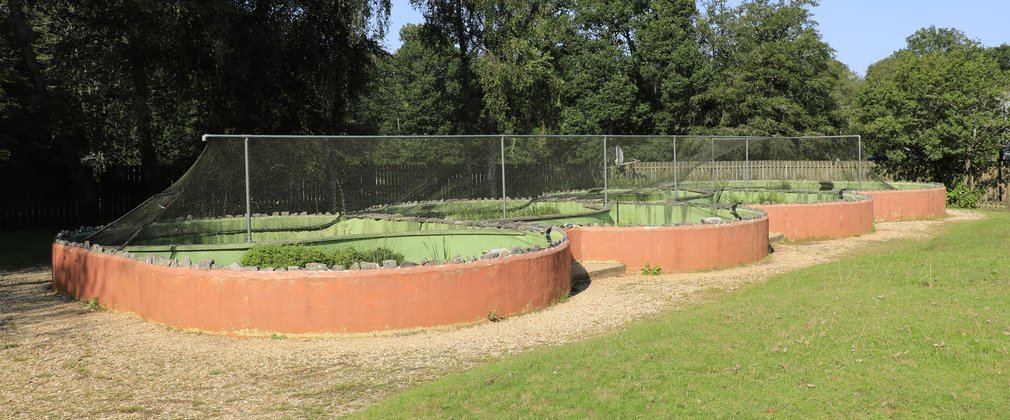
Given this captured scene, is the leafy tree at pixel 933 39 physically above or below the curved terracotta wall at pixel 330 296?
above

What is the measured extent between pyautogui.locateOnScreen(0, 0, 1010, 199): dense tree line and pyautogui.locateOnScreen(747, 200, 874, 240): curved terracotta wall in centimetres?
1100

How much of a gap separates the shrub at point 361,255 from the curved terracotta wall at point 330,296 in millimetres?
1576

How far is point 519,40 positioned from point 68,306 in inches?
809

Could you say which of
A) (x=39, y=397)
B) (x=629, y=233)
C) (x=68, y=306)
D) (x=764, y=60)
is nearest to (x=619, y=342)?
(x=39, y=397)

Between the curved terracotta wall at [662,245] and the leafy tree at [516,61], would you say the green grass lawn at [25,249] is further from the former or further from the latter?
the leafy tree at [516,61]

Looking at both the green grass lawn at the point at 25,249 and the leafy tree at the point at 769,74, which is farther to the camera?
the leafy tree at the point at 769,74

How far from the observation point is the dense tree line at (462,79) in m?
17.8

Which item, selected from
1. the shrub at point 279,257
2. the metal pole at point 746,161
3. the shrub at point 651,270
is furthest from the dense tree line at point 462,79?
the shrub at point 651,270

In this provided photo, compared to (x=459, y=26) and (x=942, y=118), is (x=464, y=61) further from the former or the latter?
(x=942, y=118)

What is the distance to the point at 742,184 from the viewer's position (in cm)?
2247

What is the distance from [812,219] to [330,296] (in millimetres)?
12297

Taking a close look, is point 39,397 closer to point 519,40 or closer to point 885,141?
point 519,40

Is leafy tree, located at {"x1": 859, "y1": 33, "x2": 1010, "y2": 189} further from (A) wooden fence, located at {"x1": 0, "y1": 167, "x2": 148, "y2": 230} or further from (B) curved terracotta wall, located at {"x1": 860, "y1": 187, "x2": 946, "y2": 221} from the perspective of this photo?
(A) wooden fence, located at {"x1": 0, "y1": 167, "x2": 148, "y2": 230}

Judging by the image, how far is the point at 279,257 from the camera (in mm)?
8984
